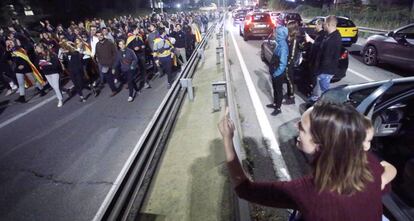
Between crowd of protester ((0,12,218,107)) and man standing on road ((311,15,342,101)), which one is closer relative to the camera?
man standing on road ((311,15,342,101))

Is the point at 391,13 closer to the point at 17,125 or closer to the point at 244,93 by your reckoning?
the point at 244,93

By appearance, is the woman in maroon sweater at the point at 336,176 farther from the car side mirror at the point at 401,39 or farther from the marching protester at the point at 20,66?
the marching protester at the point at 20,66

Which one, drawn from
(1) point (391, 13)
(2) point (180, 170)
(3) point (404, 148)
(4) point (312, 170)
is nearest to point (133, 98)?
(2) point (180, 170)

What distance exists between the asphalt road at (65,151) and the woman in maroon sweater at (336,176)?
10.7 feet

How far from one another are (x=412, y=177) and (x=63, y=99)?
368 inches

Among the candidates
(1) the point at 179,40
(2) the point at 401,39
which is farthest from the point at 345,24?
(1) the point at 179,40

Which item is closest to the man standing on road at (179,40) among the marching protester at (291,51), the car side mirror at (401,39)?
the marching protester at (291,51)

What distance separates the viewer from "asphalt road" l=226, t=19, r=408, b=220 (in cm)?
422

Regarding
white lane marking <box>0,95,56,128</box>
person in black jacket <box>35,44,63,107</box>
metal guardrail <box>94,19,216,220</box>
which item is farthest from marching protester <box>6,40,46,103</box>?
metal guardrail <box>94,19,216,220</box>

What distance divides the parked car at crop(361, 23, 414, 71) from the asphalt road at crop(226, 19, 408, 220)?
15.1 inches

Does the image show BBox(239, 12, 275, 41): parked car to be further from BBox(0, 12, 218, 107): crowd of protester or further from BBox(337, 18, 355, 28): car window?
BBox(0, 12, 218, 107): crowd of protester

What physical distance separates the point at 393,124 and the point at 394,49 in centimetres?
725

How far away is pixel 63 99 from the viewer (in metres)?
9.16

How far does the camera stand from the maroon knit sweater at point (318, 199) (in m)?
1.32
